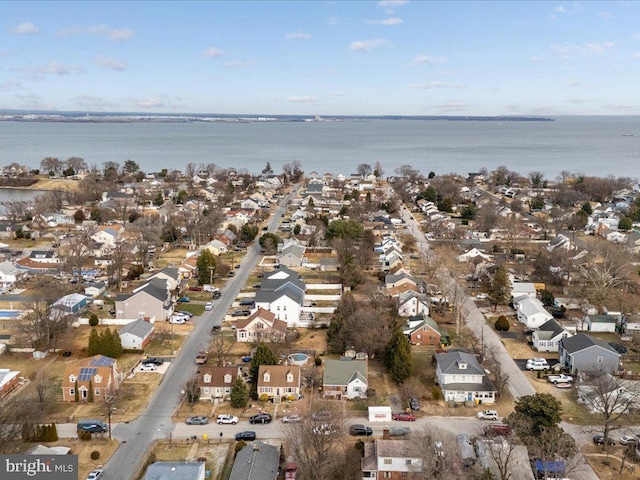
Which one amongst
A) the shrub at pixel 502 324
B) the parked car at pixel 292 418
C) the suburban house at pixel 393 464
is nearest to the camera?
the suburban house at pixel 393 464

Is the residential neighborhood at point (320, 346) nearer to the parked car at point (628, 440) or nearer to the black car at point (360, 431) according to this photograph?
the black car at point (360, 431)

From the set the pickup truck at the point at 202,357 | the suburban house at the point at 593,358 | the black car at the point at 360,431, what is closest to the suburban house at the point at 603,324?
the suburban house at the point at 593,358

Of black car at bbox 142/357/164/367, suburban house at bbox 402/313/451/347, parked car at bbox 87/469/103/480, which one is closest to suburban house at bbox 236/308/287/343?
black car at bbox 142/357/164/367

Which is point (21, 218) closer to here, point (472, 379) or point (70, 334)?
point (70, 334)

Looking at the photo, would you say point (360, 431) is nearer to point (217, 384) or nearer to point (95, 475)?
point (217, 384)

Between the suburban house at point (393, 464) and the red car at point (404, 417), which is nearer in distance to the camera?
the suburban house at point (393, 464)

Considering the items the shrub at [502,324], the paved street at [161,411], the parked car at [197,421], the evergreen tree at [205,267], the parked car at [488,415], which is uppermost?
the evergreen tree at [205,267]
